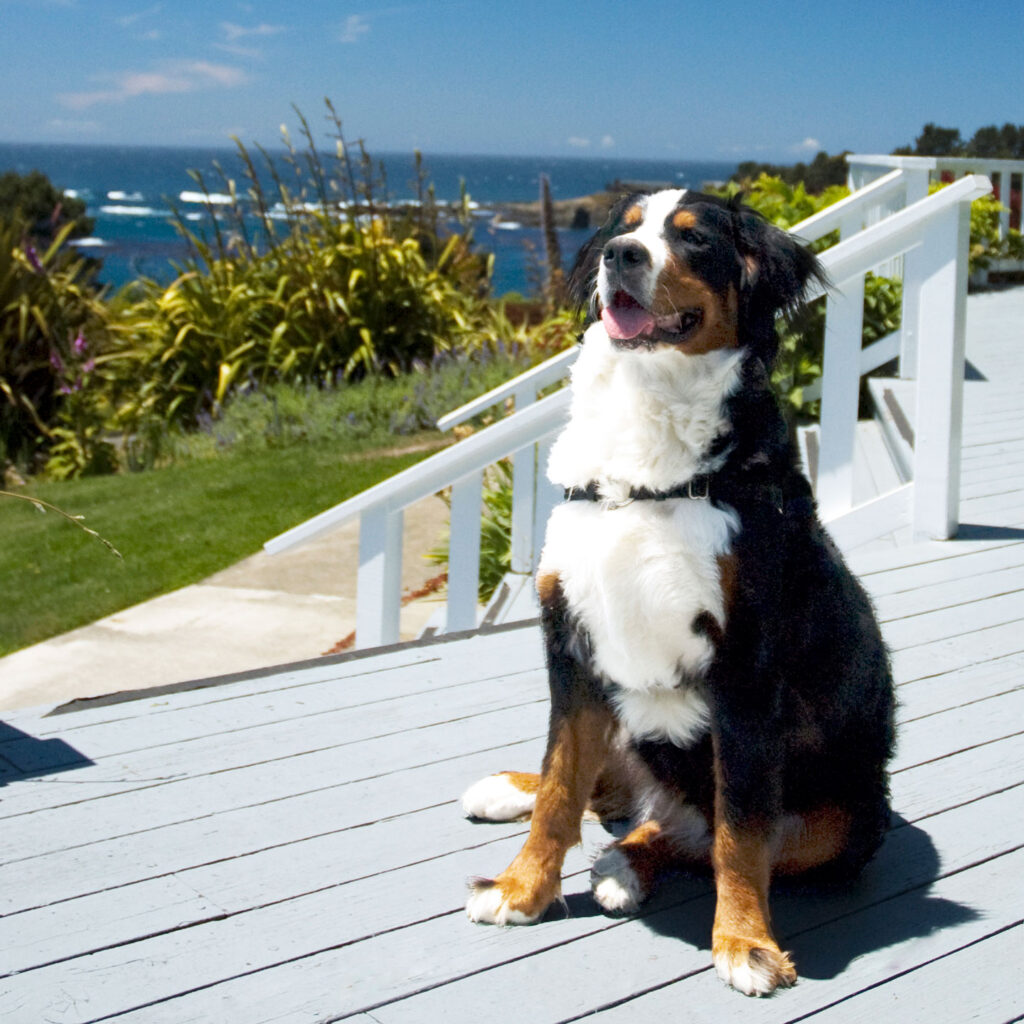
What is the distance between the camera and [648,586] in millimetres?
1918

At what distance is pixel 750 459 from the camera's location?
1.96 metres

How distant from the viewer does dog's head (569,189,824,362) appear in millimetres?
1890

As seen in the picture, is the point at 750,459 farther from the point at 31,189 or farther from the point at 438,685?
the point at 31,189

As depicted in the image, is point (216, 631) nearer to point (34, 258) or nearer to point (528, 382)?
point (528, 382)

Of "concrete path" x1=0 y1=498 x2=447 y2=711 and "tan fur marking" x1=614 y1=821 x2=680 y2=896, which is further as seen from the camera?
"concrete path" x1=0 y1=498 x2=447 y2=711

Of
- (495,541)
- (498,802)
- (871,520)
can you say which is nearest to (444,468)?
(871,520)

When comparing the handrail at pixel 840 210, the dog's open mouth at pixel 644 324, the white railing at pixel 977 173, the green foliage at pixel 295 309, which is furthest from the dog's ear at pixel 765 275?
the green foliage at pixel 295 309

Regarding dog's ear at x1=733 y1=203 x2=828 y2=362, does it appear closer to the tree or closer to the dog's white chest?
the dog's white chest

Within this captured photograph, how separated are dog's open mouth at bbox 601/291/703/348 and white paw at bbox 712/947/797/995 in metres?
0.97

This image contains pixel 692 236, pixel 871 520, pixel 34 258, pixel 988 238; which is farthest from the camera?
pixel 988 238

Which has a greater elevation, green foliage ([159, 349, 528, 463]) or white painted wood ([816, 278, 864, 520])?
white painted wood ([816, 278, 864, 520])

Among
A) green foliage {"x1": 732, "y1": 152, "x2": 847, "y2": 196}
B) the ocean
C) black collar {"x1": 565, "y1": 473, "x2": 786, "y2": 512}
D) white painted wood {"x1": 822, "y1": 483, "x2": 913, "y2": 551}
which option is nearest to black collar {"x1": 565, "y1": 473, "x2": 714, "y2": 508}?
black collar {"x1": 565, "y1": 473, "x2": 786, "y2": 512}

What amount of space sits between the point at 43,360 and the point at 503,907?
30.9ft

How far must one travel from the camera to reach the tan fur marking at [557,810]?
2023 mm
